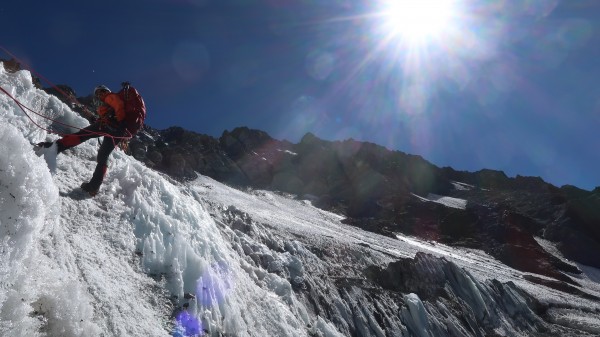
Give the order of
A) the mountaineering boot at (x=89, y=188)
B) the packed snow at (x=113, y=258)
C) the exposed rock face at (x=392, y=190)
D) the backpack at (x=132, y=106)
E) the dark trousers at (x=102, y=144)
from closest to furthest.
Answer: the packed snow at (x=113, y=258), the mountaineering boot at (x=89, y=188), the dark trousers at (x=102, y=144), the backpack at (x=132, y=106), the exposed rock face at (x=392, y=190)

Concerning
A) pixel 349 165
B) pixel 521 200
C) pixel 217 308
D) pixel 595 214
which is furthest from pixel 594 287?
pixel 217 308

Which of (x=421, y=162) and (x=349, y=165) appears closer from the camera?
(x=349, y=165)

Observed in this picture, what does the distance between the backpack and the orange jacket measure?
9cm

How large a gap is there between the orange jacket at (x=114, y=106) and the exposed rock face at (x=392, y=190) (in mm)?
55348

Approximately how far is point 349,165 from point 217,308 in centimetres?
10132

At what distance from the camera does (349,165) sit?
108 meters

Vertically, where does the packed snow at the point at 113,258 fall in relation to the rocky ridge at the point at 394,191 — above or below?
below

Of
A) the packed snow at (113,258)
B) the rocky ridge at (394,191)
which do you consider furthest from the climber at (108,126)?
the rocky ridge at (394,191)

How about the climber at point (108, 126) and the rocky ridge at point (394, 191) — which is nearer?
the climber at point (108, 126)

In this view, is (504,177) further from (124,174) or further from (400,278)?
(124,174)

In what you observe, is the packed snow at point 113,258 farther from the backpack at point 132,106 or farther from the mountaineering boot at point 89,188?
the backpack at point 132,106

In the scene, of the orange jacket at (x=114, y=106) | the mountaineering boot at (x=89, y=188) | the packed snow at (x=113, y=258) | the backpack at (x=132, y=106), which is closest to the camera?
the packed snow at (x=113, y=258)

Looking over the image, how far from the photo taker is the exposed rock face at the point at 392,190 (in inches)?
2824

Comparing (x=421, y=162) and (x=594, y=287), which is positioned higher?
(x=421, y=162)
